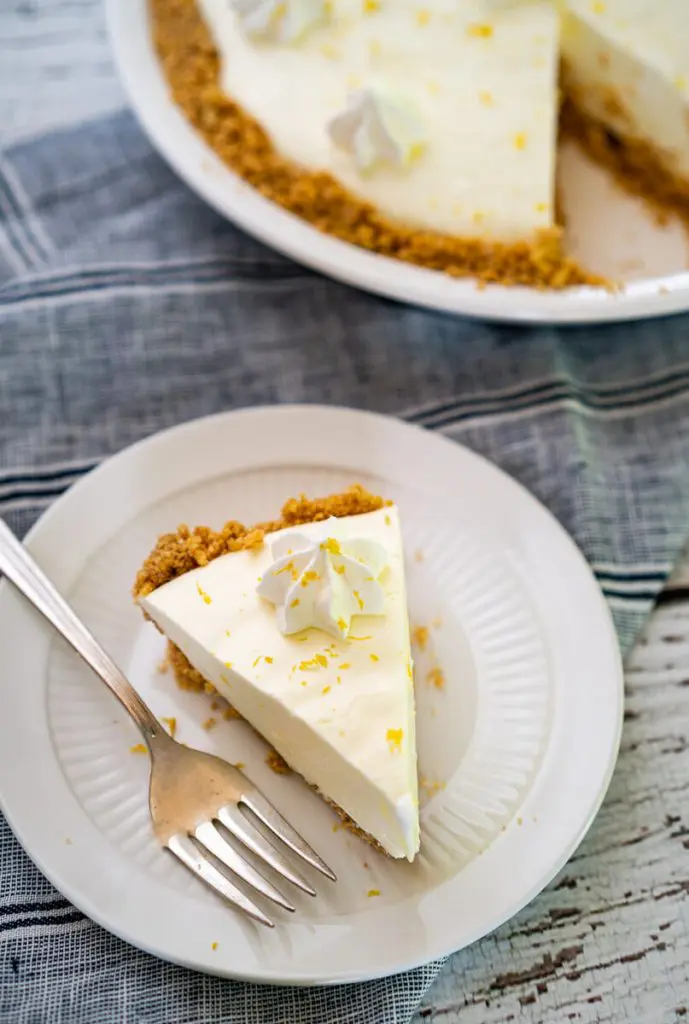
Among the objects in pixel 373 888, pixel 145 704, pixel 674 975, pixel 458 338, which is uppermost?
pixel 458 338

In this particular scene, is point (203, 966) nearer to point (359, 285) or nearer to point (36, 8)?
point (359, 285)

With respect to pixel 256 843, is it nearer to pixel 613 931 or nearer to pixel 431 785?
pixel 431 785

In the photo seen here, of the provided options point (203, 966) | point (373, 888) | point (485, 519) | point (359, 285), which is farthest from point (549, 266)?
point (203, 966)

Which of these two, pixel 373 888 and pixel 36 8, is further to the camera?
pixel 36 8


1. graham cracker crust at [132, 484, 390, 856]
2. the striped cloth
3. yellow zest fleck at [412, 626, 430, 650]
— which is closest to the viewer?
graham cracker crust at [132, 484, 390, 856]

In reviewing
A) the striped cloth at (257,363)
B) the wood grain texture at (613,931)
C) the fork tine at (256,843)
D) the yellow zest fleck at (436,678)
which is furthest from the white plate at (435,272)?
the fork tine at (256,843)

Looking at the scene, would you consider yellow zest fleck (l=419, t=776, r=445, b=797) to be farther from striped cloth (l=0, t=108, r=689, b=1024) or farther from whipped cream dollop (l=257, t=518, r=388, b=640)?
striped cloth (l=0, t=108, r=689, b=1024)

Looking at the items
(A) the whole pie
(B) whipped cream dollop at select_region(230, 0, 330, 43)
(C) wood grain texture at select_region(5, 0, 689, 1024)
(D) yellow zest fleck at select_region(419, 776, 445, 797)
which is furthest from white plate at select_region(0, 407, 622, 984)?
(B) whipped cream dollop at select_region(230, 0, 330, 43)
